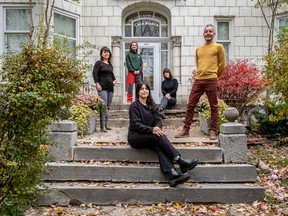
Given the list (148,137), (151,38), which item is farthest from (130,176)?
(151,38)

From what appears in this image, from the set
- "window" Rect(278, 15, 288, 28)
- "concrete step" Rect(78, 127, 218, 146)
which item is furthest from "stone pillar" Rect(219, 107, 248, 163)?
"window" Rect(278, 15, 288, 28)

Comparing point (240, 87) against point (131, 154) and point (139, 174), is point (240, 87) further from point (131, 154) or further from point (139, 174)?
point (139, 174)

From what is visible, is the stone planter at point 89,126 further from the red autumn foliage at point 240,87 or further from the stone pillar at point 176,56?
the stone pillar at point 176,56

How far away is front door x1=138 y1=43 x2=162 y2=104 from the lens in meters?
12.2

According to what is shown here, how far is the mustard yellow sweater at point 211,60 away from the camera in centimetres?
612

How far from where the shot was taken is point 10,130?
3.46 metres

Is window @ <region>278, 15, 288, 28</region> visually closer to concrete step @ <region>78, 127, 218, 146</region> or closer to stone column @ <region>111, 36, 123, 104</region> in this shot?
stone column @ <region>111, 36, 123, 104</region>

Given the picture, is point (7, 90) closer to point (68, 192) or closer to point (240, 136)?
point (68, 192)

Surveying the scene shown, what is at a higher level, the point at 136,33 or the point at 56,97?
the point at 136,33

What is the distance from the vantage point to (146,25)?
1227cm

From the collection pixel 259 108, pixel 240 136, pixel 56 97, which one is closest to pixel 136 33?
pixel 259 108

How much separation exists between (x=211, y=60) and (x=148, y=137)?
1977 millimetres

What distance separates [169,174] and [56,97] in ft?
7.39

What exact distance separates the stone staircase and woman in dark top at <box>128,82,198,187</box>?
0.69ft
